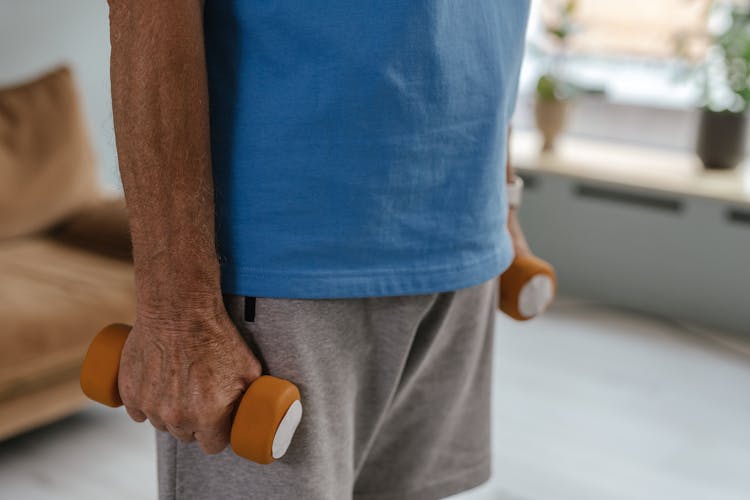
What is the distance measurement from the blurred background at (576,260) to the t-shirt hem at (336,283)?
1330 millimetres

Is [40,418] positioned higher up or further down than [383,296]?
further down

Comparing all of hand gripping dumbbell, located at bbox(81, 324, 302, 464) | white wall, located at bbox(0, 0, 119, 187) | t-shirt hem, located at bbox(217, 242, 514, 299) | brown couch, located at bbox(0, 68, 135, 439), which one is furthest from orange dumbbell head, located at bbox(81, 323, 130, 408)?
white wall, located at bbox(0, 0, 119, 187)

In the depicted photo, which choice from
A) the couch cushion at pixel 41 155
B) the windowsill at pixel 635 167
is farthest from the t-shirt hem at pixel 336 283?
the windowsill at pixel 635 167

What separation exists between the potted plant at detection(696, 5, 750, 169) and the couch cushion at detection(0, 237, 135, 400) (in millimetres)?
2159

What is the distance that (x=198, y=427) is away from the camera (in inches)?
26.4

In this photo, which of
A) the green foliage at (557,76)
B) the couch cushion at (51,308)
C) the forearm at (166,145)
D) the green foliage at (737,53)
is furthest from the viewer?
the green foliage at (557,76)

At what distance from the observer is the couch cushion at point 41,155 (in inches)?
95.4

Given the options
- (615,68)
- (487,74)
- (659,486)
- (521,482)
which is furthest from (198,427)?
(615,68)

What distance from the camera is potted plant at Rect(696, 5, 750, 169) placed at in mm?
2979

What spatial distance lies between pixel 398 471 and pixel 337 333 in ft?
0.85

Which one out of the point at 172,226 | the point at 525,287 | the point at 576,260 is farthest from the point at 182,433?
the point at 576,260

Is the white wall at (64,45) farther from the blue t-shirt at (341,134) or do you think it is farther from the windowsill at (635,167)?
the blue t-shirt at (341,134)

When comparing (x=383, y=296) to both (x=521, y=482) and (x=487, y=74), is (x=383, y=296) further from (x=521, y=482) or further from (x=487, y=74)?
(x=521, y=482)

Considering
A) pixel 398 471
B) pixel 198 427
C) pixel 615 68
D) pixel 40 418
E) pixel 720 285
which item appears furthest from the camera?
pixel 615 68
